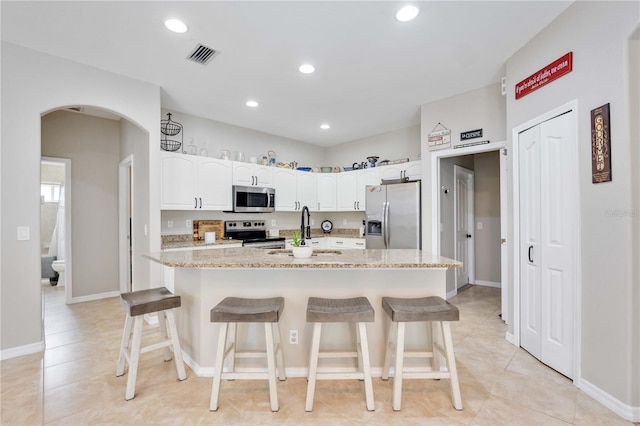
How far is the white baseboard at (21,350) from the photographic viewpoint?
2564 mm

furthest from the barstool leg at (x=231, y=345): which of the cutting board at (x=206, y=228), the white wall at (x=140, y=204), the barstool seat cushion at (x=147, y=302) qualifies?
the cutting board at (x=206, y=228)

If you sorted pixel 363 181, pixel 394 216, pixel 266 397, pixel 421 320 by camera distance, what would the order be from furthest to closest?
pixel 363 181 < pixel 394 216 < pixel 266 397 < pixel 421 320

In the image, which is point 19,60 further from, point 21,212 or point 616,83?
point 616,83

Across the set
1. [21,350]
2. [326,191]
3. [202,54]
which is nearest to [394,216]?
[326,191]

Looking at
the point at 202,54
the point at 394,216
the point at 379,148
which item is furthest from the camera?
the point at 379,148

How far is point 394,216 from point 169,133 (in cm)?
349

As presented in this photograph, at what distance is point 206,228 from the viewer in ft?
15.1

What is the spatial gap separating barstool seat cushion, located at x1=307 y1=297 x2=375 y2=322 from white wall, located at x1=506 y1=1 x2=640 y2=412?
1535 millimetres

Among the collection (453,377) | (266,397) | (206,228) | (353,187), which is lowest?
(266,397)

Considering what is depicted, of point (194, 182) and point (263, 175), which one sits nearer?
point (194, 182)

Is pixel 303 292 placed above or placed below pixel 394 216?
below

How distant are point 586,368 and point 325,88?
3.49 meters

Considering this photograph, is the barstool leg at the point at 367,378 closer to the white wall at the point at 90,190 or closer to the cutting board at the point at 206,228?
the cutting board at the point at 206,228

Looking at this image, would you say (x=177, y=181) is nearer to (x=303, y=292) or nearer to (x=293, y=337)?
(x=303, y=292)
